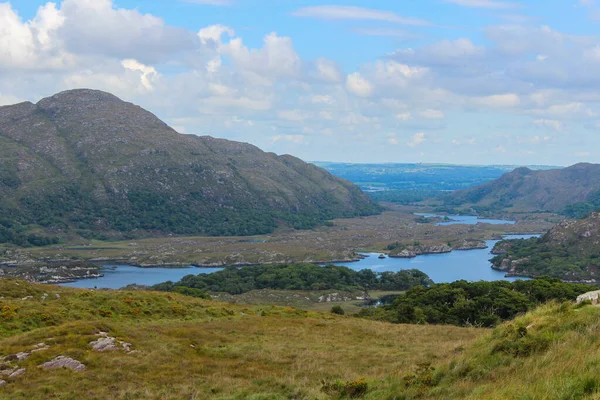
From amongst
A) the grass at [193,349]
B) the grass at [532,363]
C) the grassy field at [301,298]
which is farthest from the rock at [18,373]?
the grassy field at [301,298]

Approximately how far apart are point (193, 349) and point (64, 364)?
8.05m

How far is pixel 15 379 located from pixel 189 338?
12622 millimetres

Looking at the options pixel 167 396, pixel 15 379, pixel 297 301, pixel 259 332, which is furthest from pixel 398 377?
pixel 297 301

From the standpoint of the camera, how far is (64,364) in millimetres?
30047

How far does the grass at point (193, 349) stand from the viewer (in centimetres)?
2674

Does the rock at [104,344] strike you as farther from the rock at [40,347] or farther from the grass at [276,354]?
the rock at [40,347]

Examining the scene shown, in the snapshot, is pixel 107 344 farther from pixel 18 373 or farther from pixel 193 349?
pixel 18 373

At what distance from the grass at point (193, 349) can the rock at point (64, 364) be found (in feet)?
1.43

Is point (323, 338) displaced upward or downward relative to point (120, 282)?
upward

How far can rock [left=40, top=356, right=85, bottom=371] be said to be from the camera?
1168 inches

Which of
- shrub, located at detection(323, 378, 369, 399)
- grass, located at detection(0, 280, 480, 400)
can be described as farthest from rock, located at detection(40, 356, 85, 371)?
shrub, located at detection(323, 378, 369, 399)

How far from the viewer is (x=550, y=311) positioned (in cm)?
2570

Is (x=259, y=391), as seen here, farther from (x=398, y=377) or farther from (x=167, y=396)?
(x=398, y=377)

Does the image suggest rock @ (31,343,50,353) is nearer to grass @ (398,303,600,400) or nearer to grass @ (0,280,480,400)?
grass @ (0,280,480,400)
